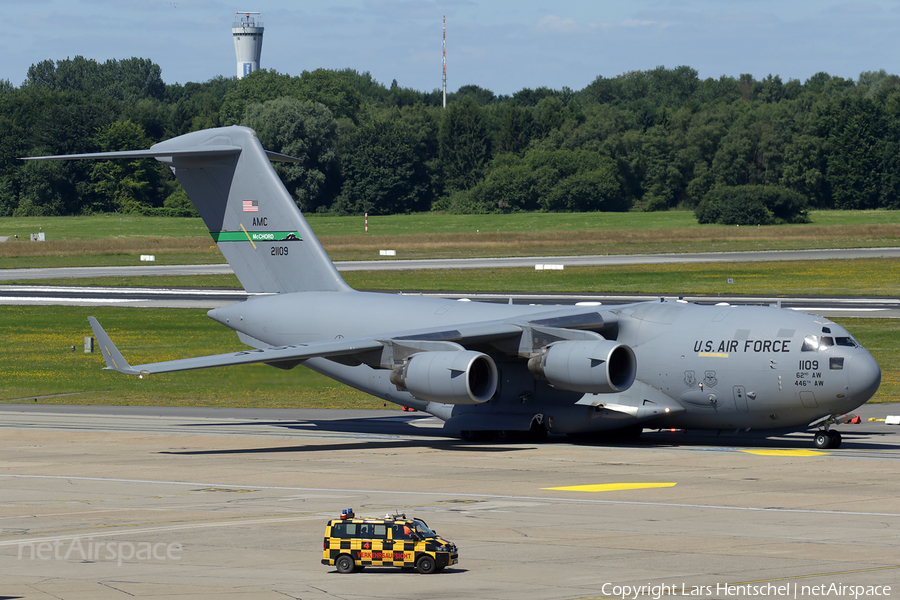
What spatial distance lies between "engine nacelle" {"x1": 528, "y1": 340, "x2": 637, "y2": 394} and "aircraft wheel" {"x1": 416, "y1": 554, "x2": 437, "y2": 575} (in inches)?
469

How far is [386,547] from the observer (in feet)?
45.4

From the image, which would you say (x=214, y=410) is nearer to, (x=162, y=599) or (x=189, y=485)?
(x=189, y=485)

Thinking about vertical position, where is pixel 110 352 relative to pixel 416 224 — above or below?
below

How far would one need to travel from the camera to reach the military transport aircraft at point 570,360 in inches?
990

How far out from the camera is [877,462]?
2350 centimetres

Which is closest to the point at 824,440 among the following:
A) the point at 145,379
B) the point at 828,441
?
the point at 828,441

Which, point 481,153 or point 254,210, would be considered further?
point 481,153

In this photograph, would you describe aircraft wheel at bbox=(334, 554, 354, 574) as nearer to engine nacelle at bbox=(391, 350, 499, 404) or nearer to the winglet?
engine nacelle at bbox=(391, 350, 499, 404)

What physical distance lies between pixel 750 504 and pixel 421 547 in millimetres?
7227

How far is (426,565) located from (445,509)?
15.6ft

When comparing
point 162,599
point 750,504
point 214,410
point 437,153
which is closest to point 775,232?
point 437,153

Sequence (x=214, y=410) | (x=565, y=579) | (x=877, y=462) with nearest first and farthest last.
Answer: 1. (x=565, y=579)
2. (x=877, y=462)
3. (x=214, y=410)

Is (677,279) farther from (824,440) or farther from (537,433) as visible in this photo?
(824,440)

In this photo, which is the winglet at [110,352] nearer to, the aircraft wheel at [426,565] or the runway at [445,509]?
the runway at [445,509]
